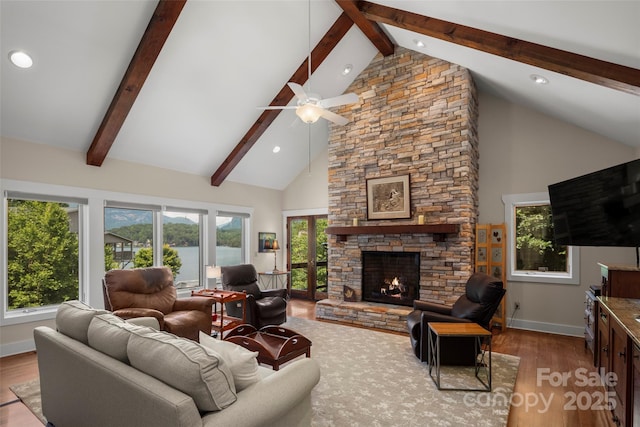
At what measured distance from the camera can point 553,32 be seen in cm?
282

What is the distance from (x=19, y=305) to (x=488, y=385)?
5514 millimetres

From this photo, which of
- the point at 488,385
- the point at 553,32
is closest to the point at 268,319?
the point at 488,385

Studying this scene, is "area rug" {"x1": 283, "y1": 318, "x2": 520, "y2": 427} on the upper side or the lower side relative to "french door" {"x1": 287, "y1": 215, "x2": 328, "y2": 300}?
lower

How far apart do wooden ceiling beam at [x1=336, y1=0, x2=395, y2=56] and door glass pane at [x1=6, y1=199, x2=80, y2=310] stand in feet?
15.0

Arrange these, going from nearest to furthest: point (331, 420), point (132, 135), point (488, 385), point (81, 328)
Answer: point (81, 328), point (331, 420), point (488, 385), point (132, 135)

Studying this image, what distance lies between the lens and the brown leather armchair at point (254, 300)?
4.92 meters

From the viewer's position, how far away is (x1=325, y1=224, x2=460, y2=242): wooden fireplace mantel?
484 centimetres

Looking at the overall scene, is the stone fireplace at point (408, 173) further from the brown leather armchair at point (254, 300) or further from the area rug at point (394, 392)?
the area rug at point (394, 392)

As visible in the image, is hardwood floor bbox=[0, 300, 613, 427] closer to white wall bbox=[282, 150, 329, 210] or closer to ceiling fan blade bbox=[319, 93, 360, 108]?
ceiling fan blade bbox=[319, 93, 360, 108]

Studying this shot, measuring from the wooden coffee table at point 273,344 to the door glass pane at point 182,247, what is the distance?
301 cm

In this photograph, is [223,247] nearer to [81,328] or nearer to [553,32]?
[81,328]

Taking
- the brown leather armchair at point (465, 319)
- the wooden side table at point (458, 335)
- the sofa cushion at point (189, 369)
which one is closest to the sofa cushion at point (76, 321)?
the sofa cushion at point (189, 369)

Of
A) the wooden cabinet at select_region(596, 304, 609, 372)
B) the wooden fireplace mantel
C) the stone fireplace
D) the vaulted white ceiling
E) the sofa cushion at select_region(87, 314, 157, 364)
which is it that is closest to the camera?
the sofa cushion at select_region(87, 314, 157, 364)

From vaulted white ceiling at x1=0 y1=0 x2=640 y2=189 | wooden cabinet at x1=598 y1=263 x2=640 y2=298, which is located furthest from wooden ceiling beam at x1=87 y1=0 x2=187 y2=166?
wooden cabinet at x1=598 y1=263 x2=640 y2=298
